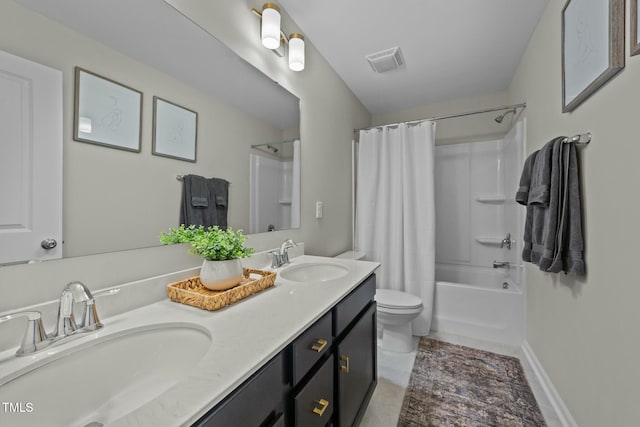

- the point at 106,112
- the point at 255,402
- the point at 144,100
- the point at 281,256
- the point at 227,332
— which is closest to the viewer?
the point at 255,402

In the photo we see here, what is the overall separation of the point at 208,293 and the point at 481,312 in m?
2.15

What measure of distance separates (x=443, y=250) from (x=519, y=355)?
1244 mm

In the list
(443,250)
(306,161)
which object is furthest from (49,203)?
(443,250)

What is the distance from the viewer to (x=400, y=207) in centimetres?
241

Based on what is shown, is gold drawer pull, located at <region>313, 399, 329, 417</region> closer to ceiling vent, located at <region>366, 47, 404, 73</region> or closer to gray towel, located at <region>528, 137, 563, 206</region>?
gray towel, located at <region>528, 137, 563, 206</region>

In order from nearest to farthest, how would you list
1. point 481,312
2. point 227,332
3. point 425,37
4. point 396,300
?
point 227,332, point 425,37, point 396,300, point 481,312

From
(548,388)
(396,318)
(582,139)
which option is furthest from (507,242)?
(582,139)

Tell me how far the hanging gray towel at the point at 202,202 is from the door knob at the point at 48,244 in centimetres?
36

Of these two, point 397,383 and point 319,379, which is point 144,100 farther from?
point 397,383

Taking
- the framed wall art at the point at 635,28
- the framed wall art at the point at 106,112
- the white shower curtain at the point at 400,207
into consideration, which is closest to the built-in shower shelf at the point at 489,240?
the white shower curtain at the point at 400,207

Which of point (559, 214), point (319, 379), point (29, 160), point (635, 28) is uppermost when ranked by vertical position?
point (635, 28)

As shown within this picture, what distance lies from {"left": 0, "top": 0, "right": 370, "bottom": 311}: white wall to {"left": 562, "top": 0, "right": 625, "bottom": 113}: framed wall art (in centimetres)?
140

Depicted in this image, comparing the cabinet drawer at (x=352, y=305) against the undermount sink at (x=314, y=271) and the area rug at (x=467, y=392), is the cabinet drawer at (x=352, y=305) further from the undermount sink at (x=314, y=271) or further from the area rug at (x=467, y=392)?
the area rug at (x=467, y=392)

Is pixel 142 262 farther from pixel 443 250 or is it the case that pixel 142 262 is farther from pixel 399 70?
pixel 443 250
